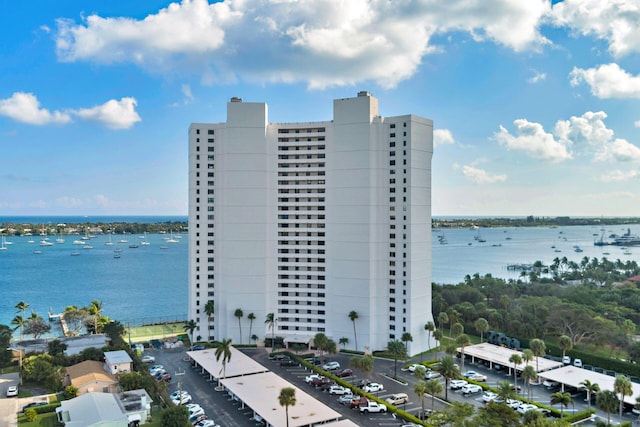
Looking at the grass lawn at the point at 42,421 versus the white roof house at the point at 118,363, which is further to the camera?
the white roof house at the point at 118,363

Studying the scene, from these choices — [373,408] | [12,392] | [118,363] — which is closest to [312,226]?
[373,408]

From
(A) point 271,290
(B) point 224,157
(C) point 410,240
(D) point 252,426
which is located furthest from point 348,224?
(D) point 252,426

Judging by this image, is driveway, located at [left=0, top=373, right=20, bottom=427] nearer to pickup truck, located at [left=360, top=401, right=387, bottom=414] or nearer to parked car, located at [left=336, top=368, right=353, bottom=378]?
pickup truck, located at [left=360, top=401, right=387, bottom=414]

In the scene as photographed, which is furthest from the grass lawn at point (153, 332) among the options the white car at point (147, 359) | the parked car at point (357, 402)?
the parked car at point (357, 402)

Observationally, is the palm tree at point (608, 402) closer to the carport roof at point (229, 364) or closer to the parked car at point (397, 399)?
the parked car at point (397, 399)

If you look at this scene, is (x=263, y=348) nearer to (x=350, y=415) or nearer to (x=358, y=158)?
(x=350, y=415)

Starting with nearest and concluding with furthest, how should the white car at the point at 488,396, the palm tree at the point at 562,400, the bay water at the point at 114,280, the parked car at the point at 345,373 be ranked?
1. the palm tree at the point at 562,400
2. the white car at the point at 488,396
3. the parked car at the point at 345,373
4. the bay water at the point at 114,280

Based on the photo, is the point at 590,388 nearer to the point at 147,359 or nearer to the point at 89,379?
the point at 89,379
